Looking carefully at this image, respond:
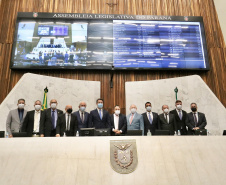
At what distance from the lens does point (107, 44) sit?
23.1 feet

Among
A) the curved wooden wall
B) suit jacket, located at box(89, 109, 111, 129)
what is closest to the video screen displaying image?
the curved wooden wall

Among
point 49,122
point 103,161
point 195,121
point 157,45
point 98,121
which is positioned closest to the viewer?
point 103,161

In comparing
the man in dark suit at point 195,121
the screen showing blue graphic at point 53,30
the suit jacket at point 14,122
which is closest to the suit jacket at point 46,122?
the suit jacket at point 14,122

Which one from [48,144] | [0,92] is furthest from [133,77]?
[48,144]

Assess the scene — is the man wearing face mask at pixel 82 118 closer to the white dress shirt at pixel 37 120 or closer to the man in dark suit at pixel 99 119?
the man in dark suit at pixel 99 119

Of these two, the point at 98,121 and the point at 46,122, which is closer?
the point at 46,122

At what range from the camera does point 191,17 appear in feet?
24.6

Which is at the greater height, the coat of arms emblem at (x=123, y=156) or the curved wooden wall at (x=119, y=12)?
the curved wooden wall at (x=119, y=12)

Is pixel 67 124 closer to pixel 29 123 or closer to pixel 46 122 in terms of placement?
pixel 46 122

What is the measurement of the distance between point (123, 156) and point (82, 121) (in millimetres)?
1817

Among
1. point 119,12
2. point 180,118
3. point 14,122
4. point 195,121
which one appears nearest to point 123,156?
point 195,121

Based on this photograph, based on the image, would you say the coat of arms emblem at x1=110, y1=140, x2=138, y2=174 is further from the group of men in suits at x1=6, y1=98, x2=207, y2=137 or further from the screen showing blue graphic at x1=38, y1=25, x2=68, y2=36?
the screen showing blue graphic at x1=38, y1=25, x2=68, y2=36

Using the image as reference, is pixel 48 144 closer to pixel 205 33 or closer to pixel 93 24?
pixel 93 24

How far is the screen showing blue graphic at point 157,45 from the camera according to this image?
22.9ft
